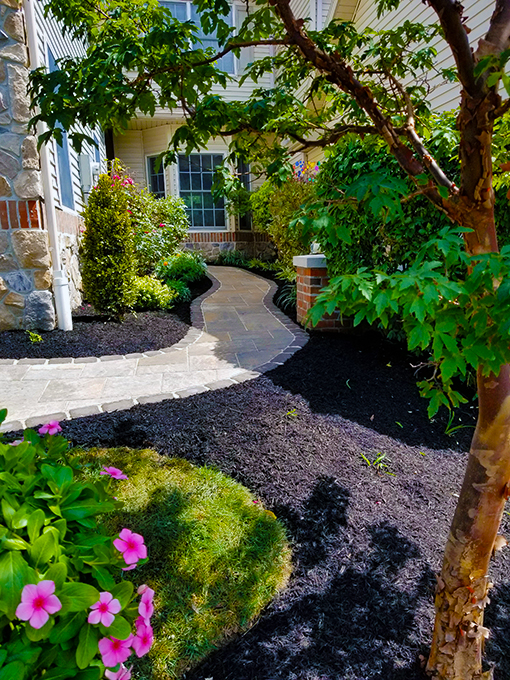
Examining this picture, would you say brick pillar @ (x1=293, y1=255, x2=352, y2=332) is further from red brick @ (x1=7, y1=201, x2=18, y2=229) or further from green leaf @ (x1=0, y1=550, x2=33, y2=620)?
green leaf @ (x1=0, y1=550, x2=33, y2=620)

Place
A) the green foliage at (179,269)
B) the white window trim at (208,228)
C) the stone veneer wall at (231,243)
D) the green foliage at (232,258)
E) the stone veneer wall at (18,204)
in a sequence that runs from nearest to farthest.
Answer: the stone veneer wall at (18,204) → the green foliage at (179,269) → the green foliage at (232,258) → the white window trim at (208,228) → the stone veneer wall at (231,243)

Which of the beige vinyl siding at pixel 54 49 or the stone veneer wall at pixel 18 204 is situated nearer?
the stone veneer wall at pixel 18 204

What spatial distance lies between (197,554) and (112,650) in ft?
2.73

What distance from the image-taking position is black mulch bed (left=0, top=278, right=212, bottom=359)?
425cm

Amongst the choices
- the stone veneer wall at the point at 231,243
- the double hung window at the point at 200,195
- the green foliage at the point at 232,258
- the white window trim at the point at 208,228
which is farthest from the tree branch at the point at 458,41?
the double hung window at the point at 200,195

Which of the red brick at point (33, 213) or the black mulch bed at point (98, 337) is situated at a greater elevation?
the red brick at point (33, 213)

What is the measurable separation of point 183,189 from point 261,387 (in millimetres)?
9662

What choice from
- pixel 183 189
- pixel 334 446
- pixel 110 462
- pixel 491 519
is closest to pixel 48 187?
pixel 110 462

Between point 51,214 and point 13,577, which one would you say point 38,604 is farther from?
point 51,214

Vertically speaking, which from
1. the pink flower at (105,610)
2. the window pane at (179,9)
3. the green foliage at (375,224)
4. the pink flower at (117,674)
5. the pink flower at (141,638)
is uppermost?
the window pane at (179,9)

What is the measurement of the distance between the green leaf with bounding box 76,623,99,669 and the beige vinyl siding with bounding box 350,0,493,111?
13.7ft

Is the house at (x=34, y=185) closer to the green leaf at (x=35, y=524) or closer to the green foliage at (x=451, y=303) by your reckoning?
the green foliage at (x=451, y=303)

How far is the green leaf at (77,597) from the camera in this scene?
0.83 m

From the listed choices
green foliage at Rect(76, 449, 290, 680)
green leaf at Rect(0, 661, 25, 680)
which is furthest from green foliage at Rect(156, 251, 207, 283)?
green leaf at Rect(0, 661, 25, 680)
